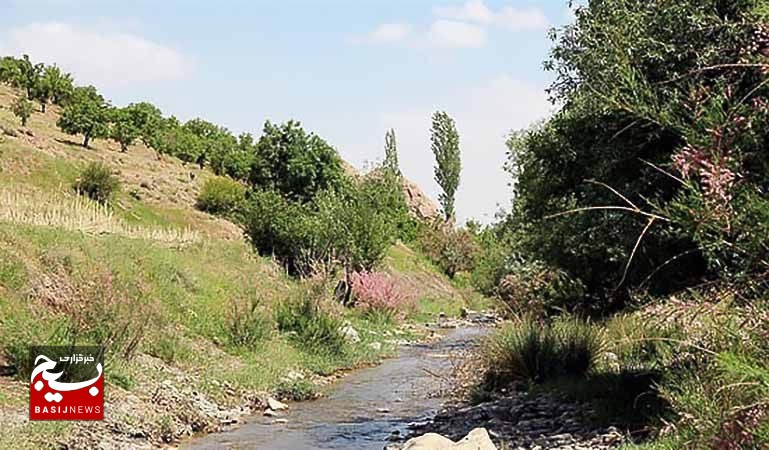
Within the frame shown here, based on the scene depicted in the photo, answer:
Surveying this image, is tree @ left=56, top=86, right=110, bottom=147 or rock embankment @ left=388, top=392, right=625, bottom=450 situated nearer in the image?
Answer: rock embankment @ left=388, top=392, right=625, bottom=450

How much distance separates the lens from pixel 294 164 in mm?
39625

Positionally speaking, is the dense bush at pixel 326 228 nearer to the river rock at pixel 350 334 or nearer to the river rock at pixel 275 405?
the river rock at pixel 350 334

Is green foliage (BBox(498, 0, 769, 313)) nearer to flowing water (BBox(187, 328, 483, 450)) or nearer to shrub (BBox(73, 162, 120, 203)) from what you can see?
flowing water (BBox(187, 328, 483, 450))

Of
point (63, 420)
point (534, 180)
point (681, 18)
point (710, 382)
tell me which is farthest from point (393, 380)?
point (710, 382)

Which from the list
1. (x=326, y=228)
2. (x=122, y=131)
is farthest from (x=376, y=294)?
(x=122, y=131)

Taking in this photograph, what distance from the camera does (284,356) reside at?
65.7 ft

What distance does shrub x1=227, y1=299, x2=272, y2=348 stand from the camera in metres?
19.7

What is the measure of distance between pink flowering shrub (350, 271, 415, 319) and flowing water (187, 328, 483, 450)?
7414mm

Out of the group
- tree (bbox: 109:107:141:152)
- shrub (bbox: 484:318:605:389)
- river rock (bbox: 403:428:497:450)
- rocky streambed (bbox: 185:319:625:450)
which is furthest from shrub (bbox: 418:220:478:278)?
river rock (bbox: 403:428:497:450)

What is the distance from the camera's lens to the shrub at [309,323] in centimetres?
2183

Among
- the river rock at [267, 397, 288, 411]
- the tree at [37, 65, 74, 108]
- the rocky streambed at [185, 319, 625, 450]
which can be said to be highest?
the tree at [37, 65, 74, 108]
